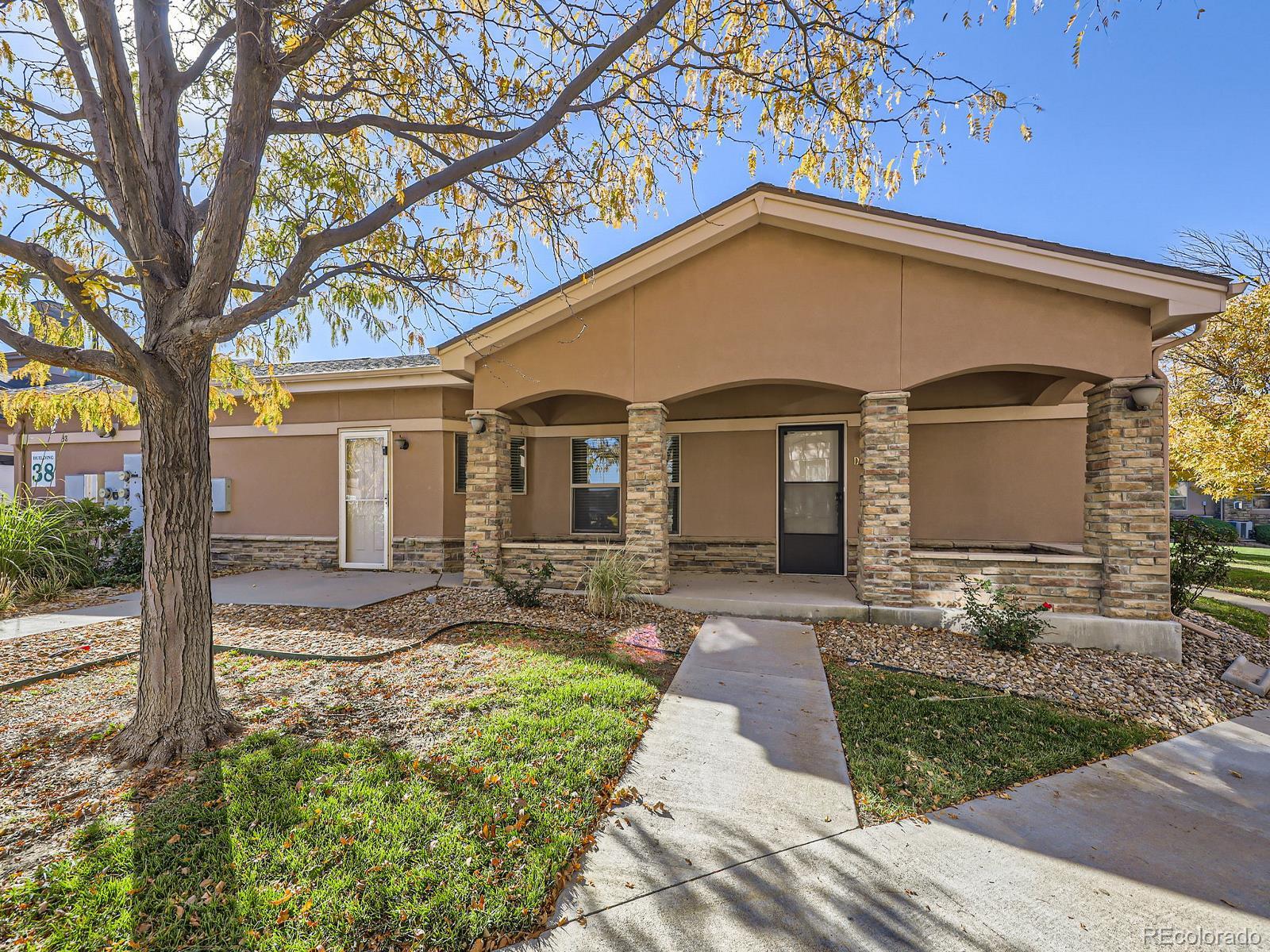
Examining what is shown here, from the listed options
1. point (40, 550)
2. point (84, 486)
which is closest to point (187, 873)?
point (40, 550)

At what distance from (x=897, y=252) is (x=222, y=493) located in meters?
11.8

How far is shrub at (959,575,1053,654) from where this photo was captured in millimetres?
5434

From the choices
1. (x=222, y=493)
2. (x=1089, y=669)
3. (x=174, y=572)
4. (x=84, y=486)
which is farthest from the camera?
(x=84, y=486)

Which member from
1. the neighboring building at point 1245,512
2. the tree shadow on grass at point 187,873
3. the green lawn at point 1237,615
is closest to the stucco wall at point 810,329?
the green lawn at point 1237,615

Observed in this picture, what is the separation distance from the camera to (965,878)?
2355 millimetres

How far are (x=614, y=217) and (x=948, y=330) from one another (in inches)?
161

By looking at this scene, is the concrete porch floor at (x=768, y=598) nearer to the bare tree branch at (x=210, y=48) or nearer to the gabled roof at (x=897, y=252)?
the gabled roof at (x=897, y=252)

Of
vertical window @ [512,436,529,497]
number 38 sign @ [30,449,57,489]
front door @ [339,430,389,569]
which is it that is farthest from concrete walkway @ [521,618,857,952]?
number 38 sign @ [30,449,57,489]

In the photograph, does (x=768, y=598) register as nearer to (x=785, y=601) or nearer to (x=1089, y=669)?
(x=785, y=601)

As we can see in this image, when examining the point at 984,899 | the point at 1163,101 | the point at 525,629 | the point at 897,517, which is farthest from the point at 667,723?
the point at 1163,101

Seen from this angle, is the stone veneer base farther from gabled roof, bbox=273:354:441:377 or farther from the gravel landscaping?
the gravel landscaping

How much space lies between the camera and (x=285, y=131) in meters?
3.82

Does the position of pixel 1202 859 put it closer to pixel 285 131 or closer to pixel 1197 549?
pixel 1197 549

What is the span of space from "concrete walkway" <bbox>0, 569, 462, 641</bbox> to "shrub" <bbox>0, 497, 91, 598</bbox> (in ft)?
3.32
